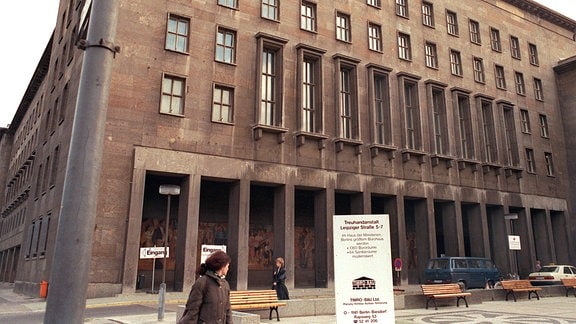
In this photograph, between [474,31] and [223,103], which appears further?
[474,31]

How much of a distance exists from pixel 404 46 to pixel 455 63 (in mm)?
5760

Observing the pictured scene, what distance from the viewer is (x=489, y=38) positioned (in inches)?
1551

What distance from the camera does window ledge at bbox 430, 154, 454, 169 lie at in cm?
3188

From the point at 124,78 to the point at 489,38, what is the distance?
3191 centimetres

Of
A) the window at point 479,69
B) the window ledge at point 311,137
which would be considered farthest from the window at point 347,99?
the window at point 479,69

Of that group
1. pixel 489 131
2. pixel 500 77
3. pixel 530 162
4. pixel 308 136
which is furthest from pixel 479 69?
pixel 308 136

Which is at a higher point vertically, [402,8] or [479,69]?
[402,8]

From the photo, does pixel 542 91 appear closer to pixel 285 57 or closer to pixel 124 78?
pixel 285 57

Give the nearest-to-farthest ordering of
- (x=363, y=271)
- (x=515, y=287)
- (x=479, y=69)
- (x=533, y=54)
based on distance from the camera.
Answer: (x=363, y=271) < (x=515, y=287) < (x=479, y=69) < (x=533, y=54)

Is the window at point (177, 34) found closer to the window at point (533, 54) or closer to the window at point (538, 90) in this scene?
the window at point (538, 90)

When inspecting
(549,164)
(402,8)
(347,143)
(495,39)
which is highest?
(495,39)

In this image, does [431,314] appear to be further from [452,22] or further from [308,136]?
[452,22]

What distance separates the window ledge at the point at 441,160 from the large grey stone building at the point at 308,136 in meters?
0.14

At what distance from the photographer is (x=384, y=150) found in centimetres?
2956
